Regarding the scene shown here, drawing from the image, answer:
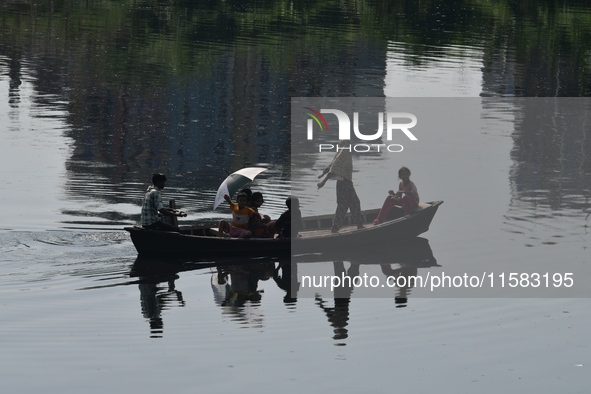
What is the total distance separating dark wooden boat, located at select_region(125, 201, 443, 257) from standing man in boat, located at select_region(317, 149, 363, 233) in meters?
0.27

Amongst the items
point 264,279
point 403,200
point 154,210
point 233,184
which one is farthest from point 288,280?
point 403,200

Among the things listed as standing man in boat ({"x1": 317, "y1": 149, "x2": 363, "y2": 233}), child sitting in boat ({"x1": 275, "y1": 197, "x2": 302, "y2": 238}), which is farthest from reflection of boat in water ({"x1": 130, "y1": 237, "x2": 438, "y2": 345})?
standing man in boat ({"x1": 317, "y1": 149, "x2": 363, "y2": 233})

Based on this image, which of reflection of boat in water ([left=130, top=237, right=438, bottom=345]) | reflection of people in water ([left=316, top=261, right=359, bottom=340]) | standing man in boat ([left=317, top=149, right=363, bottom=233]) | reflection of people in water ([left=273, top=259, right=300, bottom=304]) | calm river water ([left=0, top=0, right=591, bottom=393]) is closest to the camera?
calm river water ([left=0, top=0, right=591, bottom=393])

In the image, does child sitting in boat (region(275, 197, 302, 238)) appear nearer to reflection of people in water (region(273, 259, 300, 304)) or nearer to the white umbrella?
reflection of people in water (region(273, 259, 300, 304))

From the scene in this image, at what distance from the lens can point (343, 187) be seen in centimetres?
3077

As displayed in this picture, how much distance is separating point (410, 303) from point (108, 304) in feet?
17.3

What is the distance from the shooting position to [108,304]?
2464 centimetres

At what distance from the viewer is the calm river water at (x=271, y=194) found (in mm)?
21312

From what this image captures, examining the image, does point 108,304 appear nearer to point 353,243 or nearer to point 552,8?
point 353,243

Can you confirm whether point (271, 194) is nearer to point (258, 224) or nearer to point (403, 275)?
point (258, 224)

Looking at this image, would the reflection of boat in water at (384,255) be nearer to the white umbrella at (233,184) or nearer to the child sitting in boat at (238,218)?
the child sitting in boat at (238,218)

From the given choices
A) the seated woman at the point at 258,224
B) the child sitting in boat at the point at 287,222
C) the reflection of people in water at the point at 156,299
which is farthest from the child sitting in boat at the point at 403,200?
the reflection of people in water at the point at 156,299

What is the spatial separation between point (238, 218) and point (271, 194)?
5.78 m

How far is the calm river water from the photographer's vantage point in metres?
21.3
